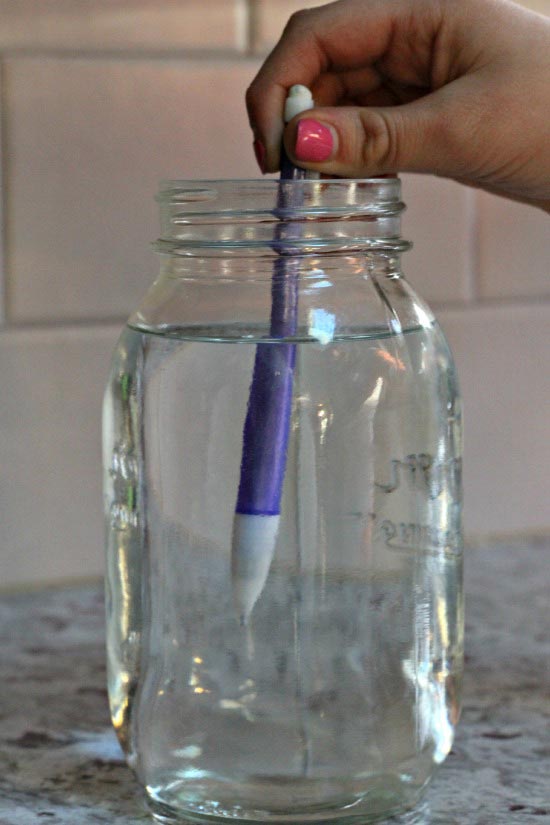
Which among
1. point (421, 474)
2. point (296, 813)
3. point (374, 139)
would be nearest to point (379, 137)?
point (374, 139)

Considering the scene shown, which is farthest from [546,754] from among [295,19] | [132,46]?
[132,46]

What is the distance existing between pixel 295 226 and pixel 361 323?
5cm

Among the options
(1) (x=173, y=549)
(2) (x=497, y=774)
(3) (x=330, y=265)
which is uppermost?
(3) (x=330, y=265)

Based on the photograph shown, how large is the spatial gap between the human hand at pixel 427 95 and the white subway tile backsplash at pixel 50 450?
295 mm

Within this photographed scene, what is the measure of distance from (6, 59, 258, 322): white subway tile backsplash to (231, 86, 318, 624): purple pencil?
0.35 m

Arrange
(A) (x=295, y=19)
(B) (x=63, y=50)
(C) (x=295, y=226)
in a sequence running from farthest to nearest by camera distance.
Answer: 1. (B) (x=63, y=50)
2. (A) (x=295, y=19)
3. (C) (x=295, y=226)

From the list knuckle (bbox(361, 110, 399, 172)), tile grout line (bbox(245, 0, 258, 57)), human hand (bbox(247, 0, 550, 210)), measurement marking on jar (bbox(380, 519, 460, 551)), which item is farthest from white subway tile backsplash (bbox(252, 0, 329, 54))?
measurement marking on jar (bbox(380, 519, 460, 551))

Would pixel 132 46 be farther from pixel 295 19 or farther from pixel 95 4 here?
pixel 295 19

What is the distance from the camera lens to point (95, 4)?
30.7 inches

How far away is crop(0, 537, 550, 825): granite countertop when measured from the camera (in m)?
0.51

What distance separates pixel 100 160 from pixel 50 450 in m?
0.20

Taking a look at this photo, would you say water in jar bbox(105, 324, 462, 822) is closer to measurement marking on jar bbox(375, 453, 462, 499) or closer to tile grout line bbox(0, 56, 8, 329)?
measurement marking on jar bbox(375, 453, 462, 499)

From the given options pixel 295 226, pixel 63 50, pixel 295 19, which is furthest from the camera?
pixel 63 50

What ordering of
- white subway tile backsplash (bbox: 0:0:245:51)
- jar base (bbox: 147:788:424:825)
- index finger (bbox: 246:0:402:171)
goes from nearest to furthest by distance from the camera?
1. jar base (bbox: 147:788:424:825)
2. index finger (bbox: 246:0:402:171)
3. white subway tile backsplash (bbox: 0:0:245:51)
